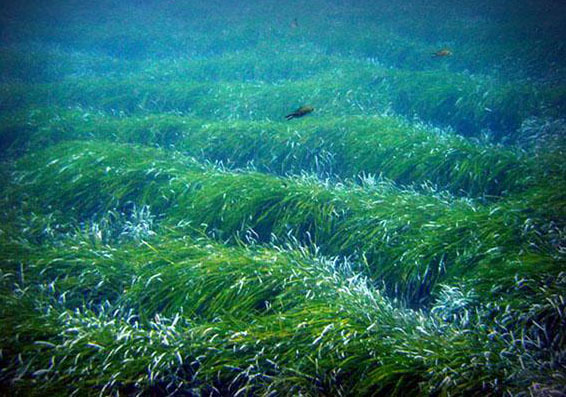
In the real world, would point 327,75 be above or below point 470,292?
above

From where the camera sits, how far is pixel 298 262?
4312 mm

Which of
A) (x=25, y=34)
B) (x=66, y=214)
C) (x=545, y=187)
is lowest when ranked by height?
(x=66, y=214)

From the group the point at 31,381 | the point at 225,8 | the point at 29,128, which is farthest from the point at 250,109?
the point at 225,8

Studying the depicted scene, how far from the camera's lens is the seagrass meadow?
2.99 metres

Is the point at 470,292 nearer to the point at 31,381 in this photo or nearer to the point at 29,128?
the point at 31,381

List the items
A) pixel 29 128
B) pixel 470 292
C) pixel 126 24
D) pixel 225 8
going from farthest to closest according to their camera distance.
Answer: pixel 225 8 → pixel 126 24 → pixel 29 128 → pixel 470 292

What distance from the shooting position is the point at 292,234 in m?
5.17

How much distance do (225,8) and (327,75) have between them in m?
15.7

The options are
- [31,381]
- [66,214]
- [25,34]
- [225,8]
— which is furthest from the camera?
[225,8]

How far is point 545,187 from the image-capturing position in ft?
16.2

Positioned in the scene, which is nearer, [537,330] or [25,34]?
[537,330]

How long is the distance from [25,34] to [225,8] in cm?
1196

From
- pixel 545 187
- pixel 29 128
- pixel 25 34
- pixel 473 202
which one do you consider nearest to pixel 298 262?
pixel 473 202

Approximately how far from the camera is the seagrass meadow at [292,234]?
9.82 ft
